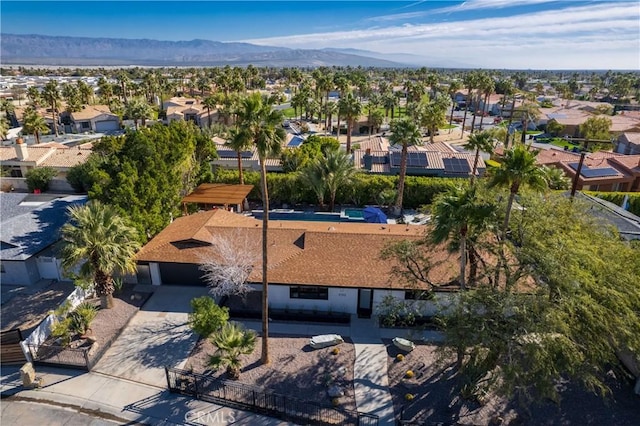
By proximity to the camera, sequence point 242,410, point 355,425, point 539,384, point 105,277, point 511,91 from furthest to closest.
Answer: point 511,91, point 105,277, point 242,410, point 355,425, point 539,384

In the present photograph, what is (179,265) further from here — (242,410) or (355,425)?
(355,425)

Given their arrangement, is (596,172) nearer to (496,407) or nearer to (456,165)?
(456,165)

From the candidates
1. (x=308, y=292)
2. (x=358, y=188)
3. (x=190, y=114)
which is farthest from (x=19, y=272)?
(x=190, y=114)

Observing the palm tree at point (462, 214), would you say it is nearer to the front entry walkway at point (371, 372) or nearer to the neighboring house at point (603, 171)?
the front entry walkway at point (371, 372)

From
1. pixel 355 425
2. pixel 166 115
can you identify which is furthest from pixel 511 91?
pixel 355 425

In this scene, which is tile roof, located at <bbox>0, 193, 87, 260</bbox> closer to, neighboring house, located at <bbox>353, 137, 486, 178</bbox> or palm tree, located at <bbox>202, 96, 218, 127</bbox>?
neighboring house, located at <bbox>353, 137, 486, 178</bbox>

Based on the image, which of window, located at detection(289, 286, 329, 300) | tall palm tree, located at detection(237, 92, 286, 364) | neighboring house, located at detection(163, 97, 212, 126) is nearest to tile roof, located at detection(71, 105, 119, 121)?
neighboring house, located at detection(163, 97, 212, 126)
